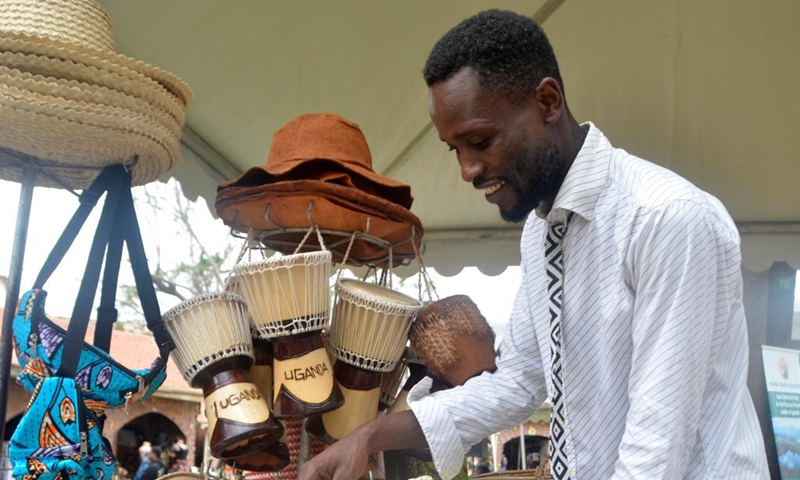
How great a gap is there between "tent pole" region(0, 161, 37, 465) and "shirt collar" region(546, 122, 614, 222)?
1.27 m

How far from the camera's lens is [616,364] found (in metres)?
1.17

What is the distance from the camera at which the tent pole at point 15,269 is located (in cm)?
173

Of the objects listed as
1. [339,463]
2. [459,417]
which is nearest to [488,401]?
[459,417]

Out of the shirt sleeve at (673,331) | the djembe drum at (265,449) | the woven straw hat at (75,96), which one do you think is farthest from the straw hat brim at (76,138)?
the shirt sleeve at (673,331)

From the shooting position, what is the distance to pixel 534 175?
1213 millimetres

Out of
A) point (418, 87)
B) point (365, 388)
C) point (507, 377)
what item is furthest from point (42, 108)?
point (418, 87)

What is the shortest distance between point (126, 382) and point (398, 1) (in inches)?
59.1

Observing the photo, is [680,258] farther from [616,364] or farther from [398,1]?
[398,1]

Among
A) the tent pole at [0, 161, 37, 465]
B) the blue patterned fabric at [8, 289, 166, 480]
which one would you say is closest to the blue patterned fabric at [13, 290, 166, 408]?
the blue patterned fabric at [8, 289, 166, 480]

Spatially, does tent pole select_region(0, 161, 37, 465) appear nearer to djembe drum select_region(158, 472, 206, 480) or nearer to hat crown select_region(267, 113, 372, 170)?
djembe drum select_region(158, 472, 206, 480)

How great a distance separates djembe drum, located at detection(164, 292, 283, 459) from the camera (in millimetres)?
1642

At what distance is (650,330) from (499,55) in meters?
0.48

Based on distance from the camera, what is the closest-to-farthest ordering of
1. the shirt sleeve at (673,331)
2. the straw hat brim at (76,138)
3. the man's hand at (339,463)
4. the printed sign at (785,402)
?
the shirt sleeve at (673,331)
the man's hand at (339,463)
the straw hat brim at (76,138)
the printed sign at (785,402)

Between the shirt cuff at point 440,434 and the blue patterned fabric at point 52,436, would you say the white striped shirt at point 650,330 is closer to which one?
the shirt cuff at point 440,434
